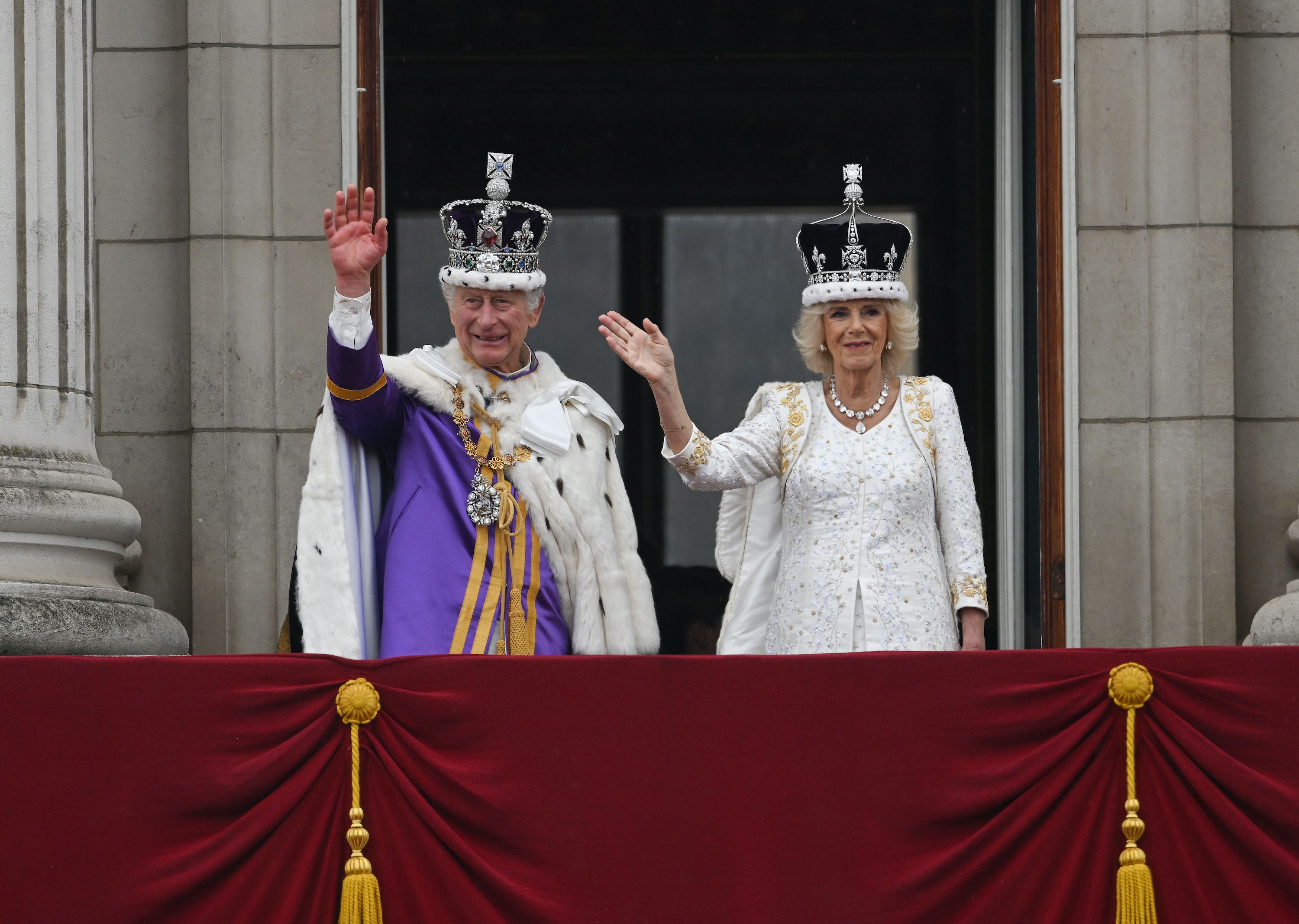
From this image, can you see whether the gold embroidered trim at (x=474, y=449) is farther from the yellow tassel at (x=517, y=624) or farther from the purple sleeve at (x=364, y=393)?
the yellow tassel at (x=517, y=624)

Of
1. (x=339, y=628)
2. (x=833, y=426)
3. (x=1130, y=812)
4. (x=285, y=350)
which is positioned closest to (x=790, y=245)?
(x=285, y=350)

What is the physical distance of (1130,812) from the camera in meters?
3.85

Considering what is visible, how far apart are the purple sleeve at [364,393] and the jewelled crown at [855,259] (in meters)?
1.19

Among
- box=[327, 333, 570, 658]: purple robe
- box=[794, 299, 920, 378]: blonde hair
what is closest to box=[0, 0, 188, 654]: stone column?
box=[327, 333, 570, 658]: purple robe

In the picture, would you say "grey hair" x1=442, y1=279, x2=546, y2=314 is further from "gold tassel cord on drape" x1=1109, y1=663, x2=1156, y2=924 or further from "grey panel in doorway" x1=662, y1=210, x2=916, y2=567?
"grey panel in doorway" x1=662, y1=210, x2=916, y2=567

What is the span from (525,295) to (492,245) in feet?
0.55

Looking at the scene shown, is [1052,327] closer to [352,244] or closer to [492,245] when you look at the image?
[492,245]

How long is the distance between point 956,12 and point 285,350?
3.67 metres

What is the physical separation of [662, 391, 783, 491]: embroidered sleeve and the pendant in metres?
0.48

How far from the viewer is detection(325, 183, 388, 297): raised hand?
14.9 ft

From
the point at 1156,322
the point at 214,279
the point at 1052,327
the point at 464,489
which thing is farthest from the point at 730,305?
the point at 464,489

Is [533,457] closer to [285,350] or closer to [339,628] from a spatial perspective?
[339,628]

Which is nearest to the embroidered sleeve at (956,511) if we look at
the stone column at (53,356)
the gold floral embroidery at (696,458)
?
the gold floral embroidery at (696,458)

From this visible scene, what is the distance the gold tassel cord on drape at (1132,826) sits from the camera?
12.3ft
